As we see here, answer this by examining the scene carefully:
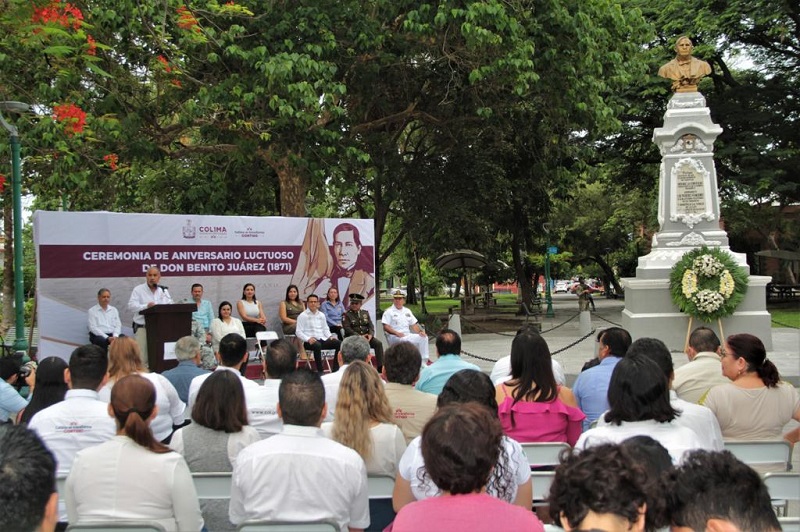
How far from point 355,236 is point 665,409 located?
1106cm

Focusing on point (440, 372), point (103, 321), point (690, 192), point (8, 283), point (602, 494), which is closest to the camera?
point (602, 494)

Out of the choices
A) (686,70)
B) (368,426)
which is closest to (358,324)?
(368,426)

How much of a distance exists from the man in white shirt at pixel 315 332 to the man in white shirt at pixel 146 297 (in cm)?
220

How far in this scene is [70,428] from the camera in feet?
14.4

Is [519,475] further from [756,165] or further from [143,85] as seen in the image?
[756,165]

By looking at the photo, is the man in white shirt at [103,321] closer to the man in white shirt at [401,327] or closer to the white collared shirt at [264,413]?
the man in white shirt at [401,327]

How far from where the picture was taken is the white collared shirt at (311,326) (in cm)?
1270

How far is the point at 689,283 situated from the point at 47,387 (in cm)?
Result: 1293

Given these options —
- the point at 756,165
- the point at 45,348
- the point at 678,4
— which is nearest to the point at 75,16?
the point at 45,348

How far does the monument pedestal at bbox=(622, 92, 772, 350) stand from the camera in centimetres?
1580

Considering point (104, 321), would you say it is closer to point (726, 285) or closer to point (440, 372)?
point (440, 372)

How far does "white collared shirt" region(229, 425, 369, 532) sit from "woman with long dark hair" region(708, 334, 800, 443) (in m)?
2.75

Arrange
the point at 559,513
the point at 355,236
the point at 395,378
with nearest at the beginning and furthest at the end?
the point at 559,513 < the point at 395,378 < the point at 355,236

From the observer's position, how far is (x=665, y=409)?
3848 mm
